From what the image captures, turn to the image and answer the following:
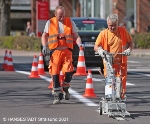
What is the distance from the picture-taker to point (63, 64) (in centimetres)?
1328

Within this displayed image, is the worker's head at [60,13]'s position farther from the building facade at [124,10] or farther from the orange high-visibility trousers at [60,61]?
the building facade at [124,10]

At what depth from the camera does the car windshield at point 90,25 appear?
69.3 feet

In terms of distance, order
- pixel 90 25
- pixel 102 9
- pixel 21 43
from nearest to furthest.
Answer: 1. pixel 90 25
2. pixel 21 43
3. pixel 102 9

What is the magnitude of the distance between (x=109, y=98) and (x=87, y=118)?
0.52 metres

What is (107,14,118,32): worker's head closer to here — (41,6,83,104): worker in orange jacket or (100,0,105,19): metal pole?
(41,6,83,104): worker in orange jacket

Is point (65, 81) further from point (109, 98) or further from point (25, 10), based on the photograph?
point (25, 10)

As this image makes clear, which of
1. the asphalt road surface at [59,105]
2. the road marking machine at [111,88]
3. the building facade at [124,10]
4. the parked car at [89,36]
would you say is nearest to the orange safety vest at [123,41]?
the road marking machine at [111,88]

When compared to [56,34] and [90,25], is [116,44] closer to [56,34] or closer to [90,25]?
[56,34]

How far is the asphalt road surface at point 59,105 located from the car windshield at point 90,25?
6.50 feet

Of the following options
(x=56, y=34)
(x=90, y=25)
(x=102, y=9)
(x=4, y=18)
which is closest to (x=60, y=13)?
(x=56, y=34)

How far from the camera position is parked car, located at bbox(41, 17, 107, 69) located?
67.1ft

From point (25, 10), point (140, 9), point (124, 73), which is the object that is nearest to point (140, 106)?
point (124, 73)

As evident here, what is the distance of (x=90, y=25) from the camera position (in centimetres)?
2131

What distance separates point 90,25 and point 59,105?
8.61 meters
